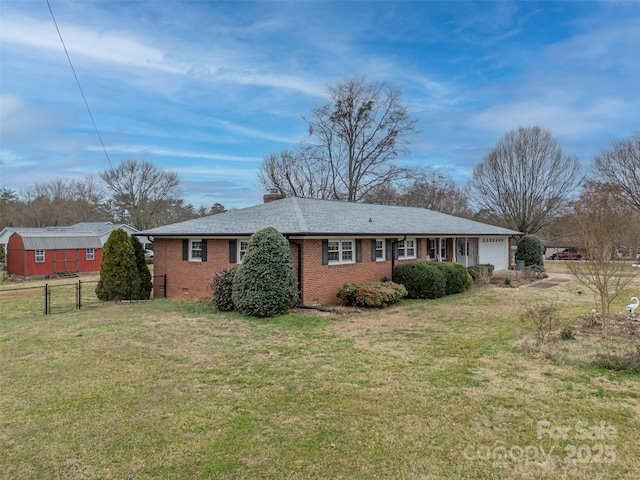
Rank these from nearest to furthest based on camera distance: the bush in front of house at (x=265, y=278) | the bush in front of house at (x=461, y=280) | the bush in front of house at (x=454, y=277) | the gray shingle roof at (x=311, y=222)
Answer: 1. the bush in front of house at (x=265, y=278)
2. the gray shingle roof at (x=311, y=222)
3. the bush in front of house at (x=454, y=277)
4. the bush in front of house at (x=461, y=280)

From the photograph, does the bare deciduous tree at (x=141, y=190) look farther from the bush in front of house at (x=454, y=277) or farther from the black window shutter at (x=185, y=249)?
the bush in front of house at (x=454, y=277)

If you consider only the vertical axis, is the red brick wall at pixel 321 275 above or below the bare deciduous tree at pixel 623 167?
below

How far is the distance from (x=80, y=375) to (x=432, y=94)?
1869 centimetres

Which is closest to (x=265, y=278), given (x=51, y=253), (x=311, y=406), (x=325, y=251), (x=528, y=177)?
(x=325, y=251)

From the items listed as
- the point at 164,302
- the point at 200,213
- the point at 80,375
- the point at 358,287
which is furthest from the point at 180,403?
the point at 200,213

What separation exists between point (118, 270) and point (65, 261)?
15.6m

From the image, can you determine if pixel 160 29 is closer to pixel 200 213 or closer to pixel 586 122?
pixel 586 122

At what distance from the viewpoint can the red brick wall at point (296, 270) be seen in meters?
12.5

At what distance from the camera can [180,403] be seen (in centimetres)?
495

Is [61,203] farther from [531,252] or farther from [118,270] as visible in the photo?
[531,252]

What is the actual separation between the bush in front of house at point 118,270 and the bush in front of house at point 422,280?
10.6m

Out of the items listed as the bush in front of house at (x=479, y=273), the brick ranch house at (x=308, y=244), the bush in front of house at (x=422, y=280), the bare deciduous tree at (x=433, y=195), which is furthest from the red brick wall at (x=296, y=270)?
the bare deciduous tree at (x=433, y=195)

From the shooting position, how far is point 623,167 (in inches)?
1262

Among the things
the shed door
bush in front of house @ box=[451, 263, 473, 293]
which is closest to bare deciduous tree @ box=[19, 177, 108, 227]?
the shed door
